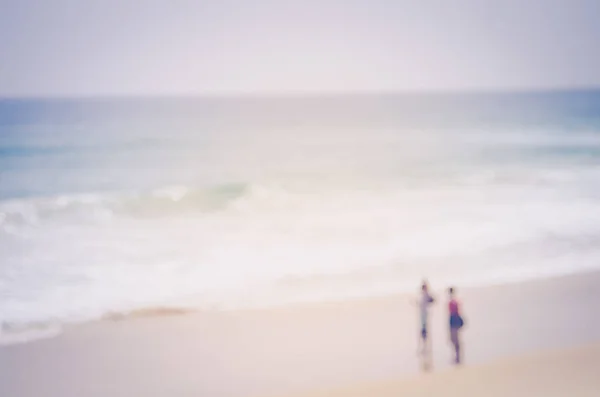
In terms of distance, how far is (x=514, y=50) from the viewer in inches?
108

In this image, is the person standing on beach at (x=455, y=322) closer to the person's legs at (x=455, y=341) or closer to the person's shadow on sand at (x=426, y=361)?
the person's legs at (x=455, y=341)

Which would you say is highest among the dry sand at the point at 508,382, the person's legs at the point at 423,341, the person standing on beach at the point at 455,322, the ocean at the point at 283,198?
the ocean at the point at 283,198

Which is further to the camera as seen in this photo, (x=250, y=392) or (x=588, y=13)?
(x=588, y=13)

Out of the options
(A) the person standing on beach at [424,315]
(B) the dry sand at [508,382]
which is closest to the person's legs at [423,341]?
(A) the person standing on beach at [424,315]

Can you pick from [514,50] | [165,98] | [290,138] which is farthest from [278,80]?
[514,50]

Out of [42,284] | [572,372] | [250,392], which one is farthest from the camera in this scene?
[572,372]

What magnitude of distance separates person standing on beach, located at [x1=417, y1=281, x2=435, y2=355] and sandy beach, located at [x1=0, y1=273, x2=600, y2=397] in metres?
0.03

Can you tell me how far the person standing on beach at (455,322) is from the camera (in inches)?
105

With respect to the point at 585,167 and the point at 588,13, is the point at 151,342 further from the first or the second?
the point at 588,13

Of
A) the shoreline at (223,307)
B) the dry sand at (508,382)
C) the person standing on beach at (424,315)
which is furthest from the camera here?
the person standing on beach at (424,315)

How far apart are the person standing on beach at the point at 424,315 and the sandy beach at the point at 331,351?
0.10ft

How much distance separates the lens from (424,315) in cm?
265

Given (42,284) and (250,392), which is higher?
(42,284)

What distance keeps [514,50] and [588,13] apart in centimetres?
40
